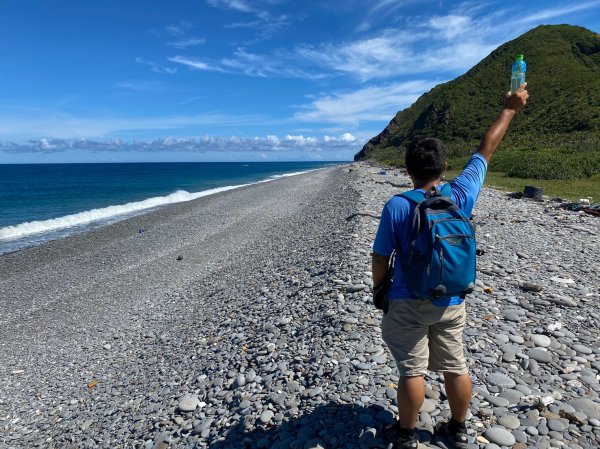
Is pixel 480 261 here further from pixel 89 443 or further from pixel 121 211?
pixel 121 211

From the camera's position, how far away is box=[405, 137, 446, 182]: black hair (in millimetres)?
2951

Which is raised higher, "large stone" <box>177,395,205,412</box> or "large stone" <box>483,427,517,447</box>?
"large stone" <box>483,427,517,447</box>

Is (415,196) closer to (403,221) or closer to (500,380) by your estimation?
(403,221)

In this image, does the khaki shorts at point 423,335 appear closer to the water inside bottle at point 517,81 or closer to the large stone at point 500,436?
the large stone at point 500,436

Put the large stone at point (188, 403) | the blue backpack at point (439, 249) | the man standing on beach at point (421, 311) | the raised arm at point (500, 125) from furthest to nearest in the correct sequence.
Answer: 1. the large stone at point (188, 403)
2. the raised arm at point (500, 125)
3. the man standing on beach at point (421, 311)
4. the blue backpack at point (439, 249)

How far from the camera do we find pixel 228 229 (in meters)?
19.8

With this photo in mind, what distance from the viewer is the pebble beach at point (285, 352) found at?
4012 millimetres

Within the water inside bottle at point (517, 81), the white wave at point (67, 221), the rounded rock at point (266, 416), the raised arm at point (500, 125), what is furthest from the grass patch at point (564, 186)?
the white wave at point (67, 221)

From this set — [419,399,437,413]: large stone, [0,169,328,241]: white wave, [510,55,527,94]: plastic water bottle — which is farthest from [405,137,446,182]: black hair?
[0,169,328,241]: white wave

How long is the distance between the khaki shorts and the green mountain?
29.7 metres

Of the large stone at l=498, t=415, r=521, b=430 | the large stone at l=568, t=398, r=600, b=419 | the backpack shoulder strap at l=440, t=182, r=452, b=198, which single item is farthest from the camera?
the large stone at l=568, t=398, r=600, b=419

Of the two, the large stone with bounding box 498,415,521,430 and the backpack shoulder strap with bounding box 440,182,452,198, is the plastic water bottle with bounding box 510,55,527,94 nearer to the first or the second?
the backpack shoulder strap with bounding box 440,182,452,198

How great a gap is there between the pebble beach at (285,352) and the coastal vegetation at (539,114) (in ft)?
49.0

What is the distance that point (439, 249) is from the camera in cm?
281
